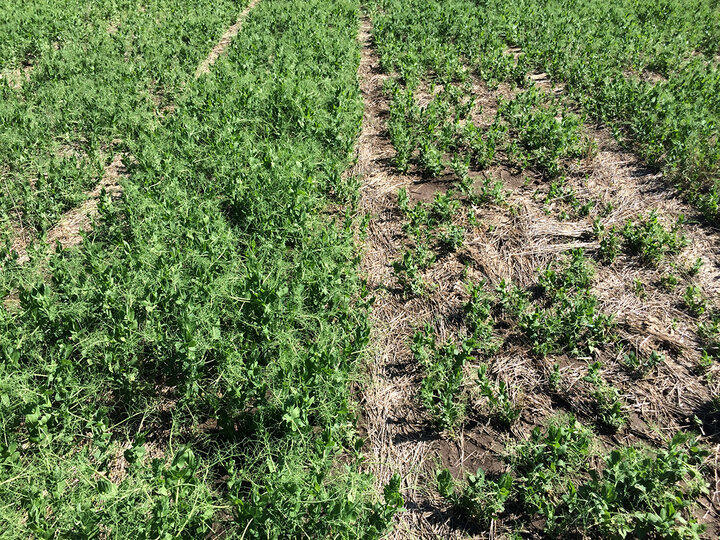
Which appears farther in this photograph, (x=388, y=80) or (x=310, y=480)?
(x=388, y=80)

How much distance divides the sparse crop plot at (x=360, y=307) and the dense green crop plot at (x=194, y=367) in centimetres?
2

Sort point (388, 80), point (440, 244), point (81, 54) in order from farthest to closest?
point (81, 54) → point (388, 80) → point (440, 244)

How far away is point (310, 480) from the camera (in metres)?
2.87

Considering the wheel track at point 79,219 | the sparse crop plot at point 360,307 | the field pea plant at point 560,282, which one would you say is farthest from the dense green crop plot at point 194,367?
the field pea plant at point 560,282

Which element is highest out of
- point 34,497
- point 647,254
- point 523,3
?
point 523,3

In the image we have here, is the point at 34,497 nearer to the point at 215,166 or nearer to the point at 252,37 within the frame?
the point at 215,166

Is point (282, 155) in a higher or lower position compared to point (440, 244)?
higher

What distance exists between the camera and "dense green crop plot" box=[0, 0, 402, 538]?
2.71m

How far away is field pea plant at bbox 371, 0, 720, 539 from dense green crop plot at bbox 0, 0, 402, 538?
2.53ft

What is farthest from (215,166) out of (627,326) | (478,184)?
(627,326)

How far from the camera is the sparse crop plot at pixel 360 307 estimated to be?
2.88 m

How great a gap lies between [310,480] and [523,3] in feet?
40.4

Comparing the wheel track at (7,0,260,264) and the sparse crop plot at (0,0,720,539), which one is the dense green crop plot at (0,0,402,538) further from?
the wheel track at (7,0,260,264)

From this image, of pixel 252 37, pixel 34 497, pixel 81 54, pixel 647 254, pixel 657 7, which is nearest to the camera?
pixel 34 497
